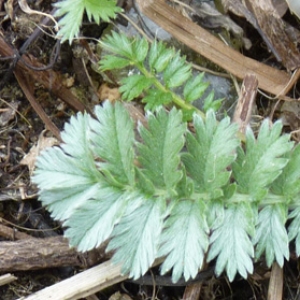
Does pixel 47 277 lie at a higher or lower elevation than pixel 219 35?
lower

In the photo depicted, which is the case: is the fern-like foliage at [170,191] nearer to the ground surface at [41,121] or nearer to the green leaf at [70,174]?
the green leaf at [70,174]

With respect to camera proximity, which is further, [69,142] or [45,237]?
A: [45,237]

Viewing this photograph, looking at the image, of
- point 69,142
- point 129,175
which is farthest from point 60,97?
point 129,175

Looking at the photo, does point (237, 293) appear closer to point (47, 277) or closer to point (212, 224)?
point (212, 224)

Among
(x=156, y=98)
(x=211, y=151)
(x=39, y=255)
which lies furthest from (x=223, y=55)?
(x=39, y=255)

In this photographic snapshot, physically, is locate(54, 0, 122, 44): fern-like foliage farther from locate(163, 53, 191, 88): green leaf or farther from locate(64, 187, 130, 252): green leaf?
locate(64, 187, 130, 252): green leaf

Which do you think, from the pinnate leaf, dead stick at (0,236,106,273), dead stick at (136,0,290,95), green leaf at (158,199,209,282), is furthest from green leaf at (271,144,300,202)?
dead stick at (0,236,106,273)

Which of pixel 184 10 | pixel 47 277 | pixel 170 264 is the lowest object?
pixel 47 277
